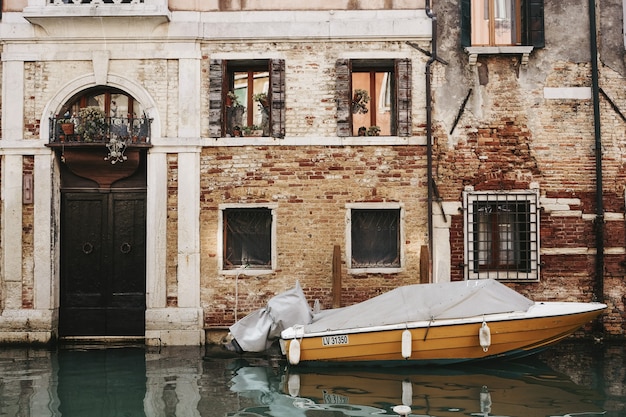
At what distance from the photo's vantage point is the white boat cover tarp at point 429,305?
855cm

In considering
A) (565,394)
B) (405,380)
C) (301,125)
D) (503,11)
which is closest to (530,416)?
(565,394)

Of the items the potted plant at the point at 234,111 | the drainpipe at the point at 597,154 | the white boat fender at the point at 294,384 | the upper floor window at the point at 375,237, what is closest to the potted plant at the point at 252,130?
the potted plant at the point at 234,111

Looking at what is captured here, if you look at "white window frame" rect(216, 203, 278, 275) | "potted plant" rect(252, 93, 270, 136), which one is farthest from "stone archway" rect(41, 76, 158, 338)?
"potted plant" rect(252, 93, 270, 136)

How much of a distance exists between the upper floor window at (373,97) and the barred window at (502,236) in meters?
1.71

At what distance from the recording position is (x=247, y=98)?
1088cm

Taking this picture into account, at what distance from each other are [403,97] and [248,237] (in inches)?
130

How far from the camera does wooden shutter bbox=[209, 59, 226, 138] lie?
414 inches

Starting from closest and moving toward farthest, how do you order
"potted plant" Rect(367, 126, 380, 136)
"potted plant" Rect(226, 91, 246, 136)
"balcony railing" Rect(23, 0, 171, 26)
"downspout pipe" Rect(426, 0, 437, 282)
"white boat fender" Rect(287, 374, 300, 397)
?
"white boat fender" Rect(287, 374, 300, 397) < "balcony railing" Rect(23, 0, 171, 26) < "downspout pipe" Rect(426, 0, 437, 282) < "potted plant" Rect(367, 126, 380, 136) < "potted plant" Rect(226, 91, 246, 136)

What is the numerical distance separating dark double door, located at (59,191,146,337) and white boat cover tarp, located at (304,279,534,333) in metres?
3.41

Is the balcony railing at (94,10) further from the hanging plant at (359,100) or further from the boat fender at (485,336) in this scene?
the boat fender at (485,336)

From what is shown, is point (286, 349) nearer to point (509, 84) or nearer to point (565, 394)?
point (565, 394)

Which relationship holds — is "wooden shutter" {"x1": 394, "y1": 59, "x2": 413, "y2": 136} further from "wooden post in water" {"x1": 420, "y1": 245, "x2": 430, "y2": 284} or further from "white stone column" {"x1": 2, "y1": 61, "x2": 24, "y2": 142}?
"white stone column" {"x1": 2, "y1": 61, "x2": 24, "y2": 142}

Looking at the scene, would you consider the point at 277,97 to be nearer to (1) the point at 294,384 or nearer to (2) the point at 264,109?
(2) the point at 264,109

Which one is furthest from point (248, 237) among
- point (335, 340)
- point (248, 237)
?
point (335, 340)
